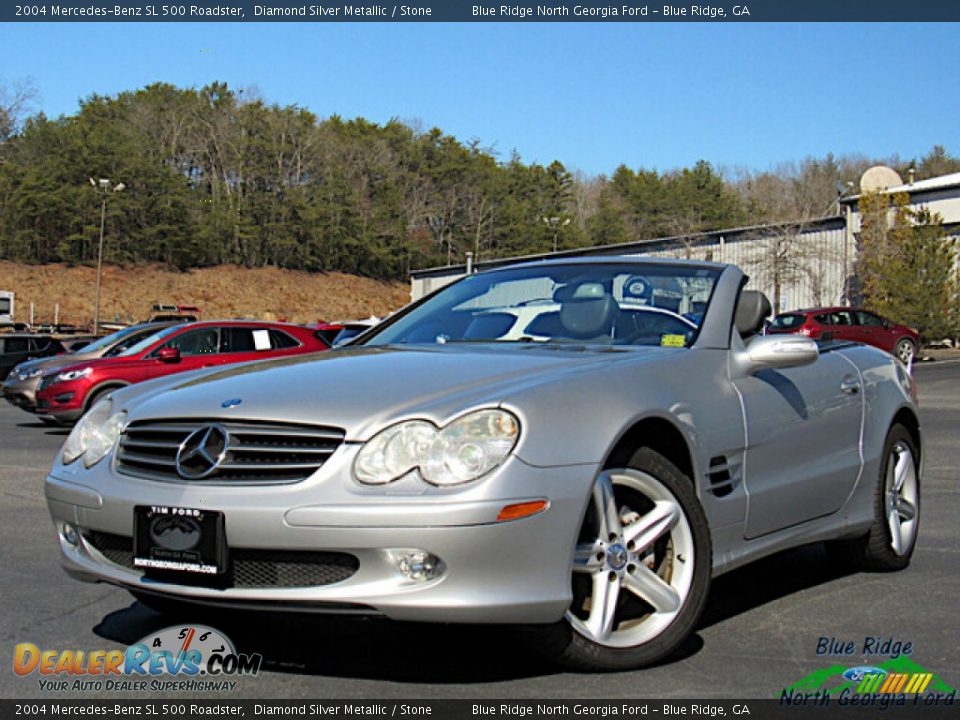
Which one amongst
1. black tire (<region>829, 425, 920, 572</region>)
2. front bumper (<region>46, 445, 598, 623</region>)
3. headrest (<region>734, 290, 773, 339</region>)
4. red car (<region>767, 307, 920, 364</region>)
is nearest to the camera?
front bumper (<region>46, 445, 598, 623</region>)

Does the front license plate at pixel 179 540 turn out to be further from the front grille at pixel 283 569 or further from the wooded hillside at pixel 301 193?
the wooded hillside at pixel 301 193

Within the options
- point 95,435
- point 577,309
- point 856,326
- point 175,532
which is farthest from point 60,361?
point 856,326

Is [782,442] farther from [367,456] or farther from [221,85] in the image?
[221,85]

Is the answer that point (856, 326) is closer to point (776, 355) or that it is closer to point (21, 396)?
point (21, 396)

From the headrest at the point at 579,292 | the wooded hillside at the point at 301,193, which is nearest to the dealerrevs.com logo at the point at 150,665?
the headrest at the point at 579,292

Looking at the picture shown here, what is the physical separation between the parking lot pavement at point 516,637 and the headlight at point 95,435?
71 centimetres

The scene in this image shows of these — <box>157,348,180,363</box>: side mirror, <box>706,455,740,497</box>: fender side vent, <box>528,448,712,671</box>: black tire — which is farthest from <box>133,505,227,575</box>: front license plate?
<box>157,348,180,363</box>: side mirror

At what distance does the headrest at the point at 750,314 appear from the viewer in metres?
4.83

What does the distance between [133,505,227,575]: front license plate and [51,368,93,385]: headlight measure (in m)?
12.8

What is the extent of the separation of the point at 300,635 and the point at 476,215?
9516cm

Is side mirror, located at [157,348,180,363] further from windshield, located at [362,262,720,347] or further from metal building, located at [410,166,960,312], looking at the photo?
metal building, located at [410,166,960,312]

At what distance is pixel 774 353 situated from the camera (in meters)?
4.52

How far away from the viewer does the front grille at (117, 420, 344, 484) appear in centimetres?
348

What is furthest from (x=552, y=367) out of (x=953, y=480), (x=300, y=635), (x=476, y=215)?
(x=476, y=215)
